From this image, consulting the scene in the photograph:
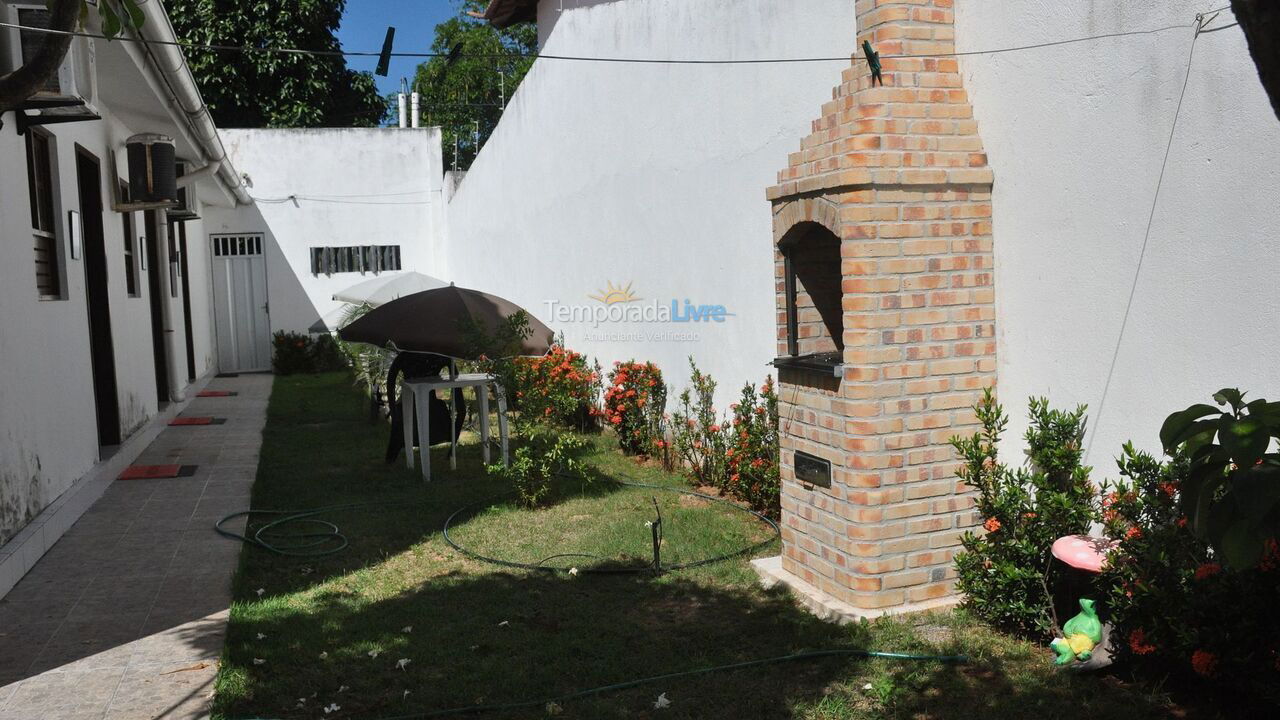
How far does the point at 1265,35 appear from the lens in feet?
6.02

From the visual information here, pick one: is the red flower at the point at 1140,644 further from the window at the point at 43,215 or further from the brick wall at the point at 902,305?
the window at the point at 43,215

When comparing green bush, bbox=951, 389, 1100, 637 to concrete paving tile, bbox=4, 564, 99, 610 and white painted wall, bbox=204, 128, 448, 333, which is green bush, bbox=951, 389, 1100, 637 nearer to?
concrete paving tile, bbox=4, 564, 99, 610

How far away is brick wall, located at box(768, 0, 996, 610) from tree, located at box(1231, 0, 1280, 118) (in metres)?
2.17

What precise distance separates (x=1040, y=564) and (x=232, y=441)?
314 inches

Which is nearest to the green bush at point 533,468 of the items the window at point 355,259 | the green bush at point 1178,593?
the green bush at point 1178,593

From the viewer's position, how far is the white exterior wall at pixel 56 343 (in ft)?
17.7

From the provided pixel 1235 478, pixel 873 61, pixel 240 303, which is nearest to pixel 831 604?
pixel 1235 478

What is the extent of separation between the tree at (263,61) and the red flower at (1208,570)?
23.1m

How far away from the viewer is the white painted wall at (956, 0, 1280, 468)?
316 centimetres

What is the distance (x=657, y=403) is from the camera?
27.4 ft

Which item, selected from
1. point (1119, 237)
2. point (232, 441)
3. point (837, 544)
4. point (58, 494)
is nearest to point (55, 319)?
point (58, 494)

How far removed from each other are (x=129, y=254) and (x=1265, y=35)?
10101mm

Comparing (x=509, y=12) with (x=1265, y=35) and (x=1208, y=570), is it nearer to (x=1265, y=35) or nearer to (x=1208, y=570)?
(x=1208, y=570)

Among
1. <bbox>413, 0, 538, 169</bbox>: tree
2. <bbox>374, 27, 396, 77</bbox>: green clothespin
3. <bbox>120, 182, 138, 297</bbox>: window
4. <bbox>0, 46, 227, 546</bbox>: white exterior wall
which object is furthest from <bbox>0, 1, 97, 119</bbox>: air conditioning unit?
<bbox>413, 0, 538, 169</bbox>: tree
